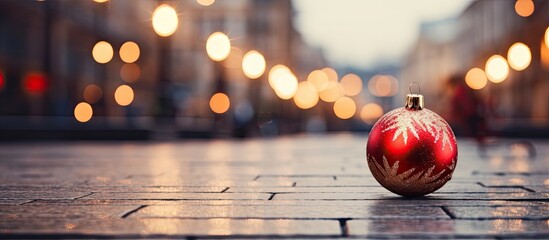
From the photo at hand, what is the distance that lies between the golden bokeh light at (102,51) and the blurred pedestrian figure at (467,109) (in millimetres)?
29914

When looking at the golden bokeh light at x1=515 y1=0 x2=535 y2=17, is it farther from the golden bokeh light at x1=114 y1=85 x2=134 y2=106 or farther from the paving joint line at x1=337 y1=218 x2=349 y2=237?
the paving joint line at x1=337 y1=218 x2=349 y2=237

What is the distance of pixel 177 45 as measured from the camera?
60500mm

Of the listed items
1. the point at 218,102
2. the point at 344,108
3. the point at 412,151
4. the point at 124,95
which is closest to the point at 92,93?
the point at 124,95

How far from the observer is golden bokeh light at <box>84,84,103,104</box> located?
42.2 metres

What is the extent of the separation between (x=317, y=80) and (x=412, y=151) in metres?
59.6

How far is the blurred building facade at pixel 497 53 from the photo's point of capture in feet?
108

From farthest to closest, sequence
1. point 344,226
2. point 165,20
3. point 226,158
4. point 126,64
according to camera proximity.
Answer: point 126,64
point 165,20
point 226,158
point 344,226

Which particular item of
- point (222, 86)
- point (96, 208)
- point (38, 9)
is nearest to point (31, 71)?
point (38, 9)

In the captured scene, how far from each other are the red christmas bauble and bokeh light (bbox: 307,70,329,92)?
186 feet

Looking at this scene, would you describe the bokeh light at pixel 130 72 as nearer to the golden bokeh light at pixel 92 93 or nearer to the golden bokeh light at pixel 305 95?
the golden bokeh light at pixel 92 93

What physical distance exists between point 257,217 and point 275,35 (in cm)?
7535

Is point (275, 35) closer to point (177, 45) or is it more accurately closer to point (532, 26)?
point (177, 45)

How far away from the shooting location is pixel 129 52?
49062mm

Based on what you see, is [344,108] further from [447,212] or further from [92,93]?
[447,212]
